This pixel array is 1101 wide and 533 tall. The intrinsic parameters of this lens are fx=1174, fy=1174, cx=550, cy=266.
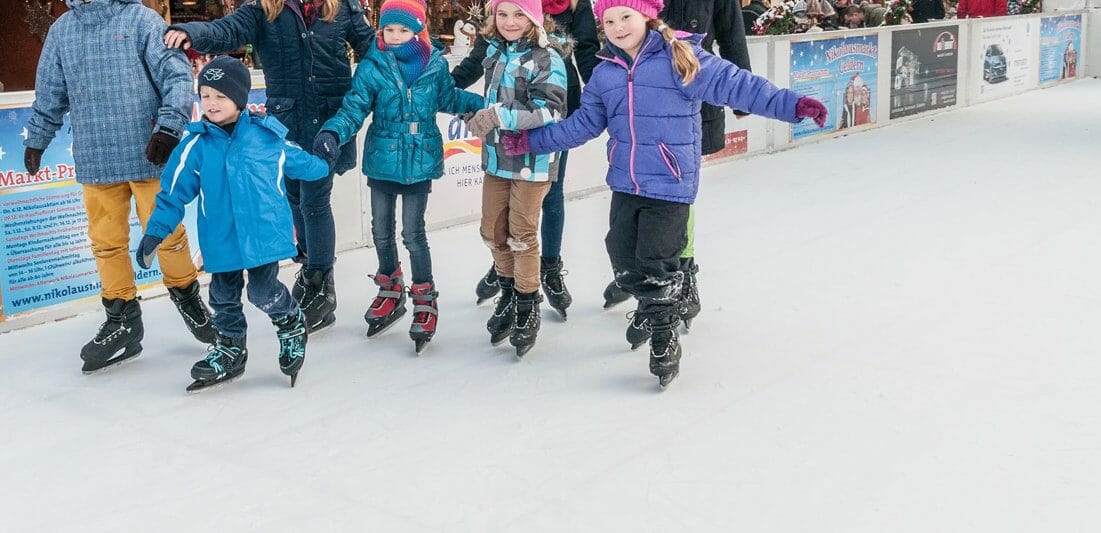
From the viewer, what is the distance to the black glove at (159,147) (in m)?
3.55

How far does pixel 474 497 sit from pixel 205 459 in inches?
30.3

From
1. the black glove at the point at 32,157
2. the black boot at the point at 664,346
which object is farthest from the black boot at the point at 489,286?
the black glove at the point at 32,157

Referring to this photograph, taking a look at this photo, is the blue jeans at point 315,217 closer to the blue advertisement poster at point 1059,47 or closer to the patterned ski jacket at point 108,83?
the patterned ski jacket at point 108,83

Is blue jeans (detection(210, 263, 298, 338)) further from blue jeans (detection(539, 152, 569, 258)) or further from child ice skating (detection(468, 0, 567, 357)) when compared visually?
blue jeans (detection(539, 152, 569, 258))

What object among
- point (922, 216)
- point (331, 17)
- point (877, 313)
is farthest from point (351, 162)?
point (922, 216)

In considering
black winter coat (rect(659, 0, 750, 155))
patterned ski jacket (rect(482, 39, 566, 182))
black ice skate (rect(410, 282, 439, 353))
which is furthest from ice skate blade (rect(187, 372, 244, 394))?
black winter coat (rect(659, 0, 750, 155))

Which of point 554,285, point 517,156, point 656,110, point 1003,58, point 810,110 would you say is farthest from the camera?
point 1003,58

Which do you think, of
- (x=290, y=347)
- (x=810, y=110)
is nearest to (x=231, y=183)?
(x=290, y=347)

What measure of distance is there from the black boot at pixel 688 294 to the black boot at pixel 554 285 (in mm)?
476

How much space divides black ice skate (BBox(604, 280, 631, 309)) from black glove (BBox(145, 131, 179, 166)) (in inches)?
68.2

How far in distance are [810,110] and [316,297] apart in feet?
6.49

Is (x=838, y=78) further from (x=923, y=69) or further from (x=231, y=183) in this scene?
(x=231, y=183)

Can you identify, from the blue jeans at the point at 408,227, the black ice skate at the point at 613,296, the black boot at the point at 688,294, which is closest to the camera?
the blue jeans at the point at 408,227

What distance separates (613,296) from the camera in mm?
4504
